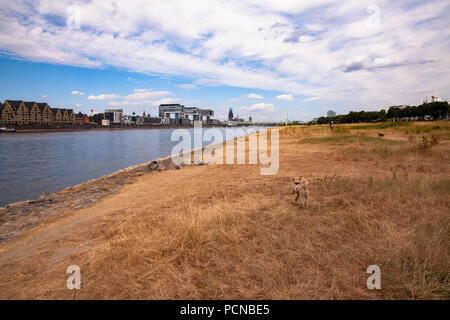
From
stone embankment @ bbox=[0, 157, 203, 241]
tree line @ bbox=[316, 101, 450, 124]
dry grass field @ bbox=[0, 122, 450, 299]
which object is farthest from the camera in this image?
tree line @ bbox=[316, 101, 450, 124]

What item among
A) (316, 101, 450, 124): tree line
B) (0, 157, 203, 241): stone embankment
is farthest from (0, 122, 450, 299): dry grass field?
(316, 101, 450, 124): tree line

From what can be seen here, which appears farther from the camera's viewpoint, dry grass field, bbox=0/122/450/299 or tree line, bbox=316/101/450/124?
tree line, bbox=316/101/450/124

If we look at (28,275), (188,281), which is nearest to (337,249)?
(188,281)

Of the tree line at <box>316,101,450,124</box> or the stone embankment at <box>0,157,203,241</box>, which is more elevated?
the tree line at <box>316,101,450,124</box>

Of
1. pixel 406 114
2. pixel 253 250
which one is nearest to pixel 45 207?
pixel 253 250

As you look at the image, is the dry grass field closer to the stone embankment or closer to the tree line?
the stone embankment

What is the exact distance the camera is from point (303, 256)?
313cm

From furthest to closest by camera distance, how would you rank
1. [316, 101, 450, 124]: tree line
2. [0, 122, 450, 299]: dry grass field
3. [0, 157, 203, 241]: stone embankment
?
[316, 101, 450, 124]: tree line
[0, 157, 203, 241]: stone embankment
[0, 122, 450, 299]: dry grass field

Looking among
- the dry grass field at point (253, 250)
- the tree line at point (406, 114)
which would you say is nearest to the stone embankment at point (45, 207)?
the dry grass field at point (253, 250)

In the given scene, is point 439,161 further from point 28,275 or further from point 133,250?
point 28,275

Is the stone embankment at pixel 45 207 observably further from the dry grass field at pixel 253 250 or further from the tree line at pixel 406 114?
the tree line at pixel 406 114

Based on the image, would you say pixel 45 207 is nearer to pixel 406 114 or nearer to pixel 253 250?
pixel 253 250

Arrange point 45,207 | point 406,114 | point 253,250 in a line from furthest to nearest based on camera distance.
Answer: point 406,114 < point 45,207 < point 253,250
